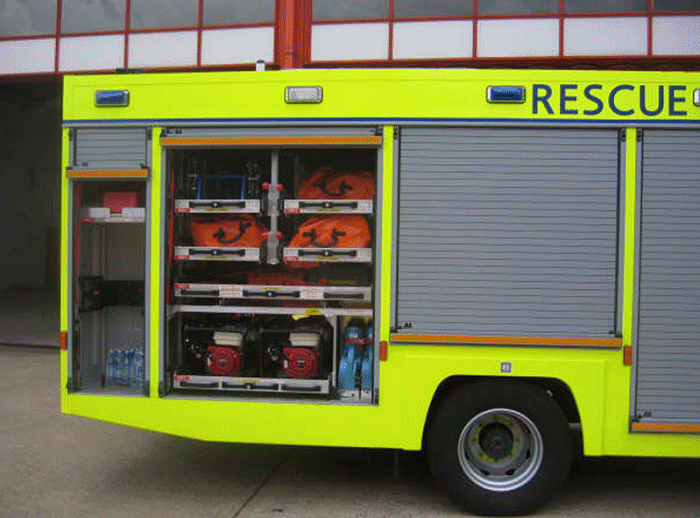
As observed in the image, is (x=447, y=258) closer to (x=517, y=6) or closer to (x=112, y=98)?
(x=112, y=98)

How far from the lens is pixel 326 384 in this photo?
16.8ft

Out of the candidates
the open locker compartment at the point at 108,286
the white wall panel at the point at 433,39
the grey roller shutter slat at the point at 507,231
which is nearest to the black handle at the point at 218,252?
the open locker compartment at the point at 108,286

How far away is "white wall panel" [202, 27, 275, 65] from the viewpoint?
13.7 m

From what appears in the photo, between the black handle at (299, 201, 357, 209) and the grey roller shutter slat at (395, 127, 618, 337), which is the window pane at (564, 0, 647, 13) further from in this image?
the black handle at (299, 201, 357, 209)

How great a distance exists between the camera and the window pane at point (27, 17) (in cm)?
1502

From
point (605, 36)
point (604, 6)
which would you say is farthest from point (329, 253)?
point (604, 6)

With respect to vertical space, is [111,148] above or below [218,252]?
above

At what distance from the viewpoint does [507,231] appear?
4.87 m

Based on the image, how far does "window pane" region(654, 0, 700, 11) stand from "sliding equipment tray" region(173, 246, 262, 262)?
33.0 feet

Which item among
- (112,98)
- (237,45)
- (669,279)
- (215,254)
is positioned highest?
(237,45)

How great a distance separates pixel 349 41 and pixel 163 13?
151 inches

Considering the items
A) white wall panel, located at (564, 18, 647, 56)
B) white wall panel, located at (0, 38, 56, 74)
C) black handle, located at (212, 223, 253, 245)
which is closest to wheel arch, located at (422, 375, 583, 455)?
black handle, located at (212, 223, 253, 245)

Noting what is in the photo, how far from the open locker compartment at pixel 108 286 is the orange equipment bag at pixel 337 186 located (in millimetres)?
1164

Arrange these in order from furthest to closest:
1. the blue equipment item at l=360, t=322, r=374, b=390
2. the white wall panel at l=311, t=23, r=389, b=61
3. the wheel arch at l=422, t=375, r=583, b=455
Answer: the white wall panel at l=311, t=23, r=389, b=61, the blue equipment item at l=360, t=322, r=374, b=390, the wheel arch at l=422, t=375, r=583, b=455
